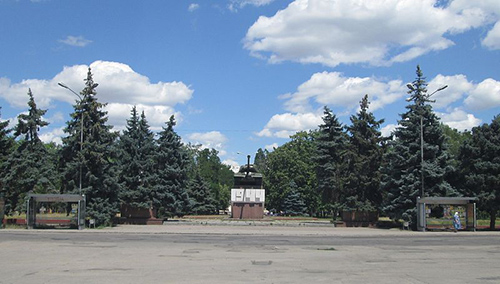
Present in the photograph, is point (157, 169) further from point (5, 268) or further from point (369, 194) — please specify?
point (5, 268)

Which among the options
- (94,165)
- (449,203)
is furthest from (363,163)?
(94,165)

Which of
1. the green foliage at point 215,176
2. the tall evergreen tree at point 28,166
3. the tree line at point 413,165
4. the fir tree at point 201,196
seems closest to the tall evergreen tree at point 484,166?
the tree line at point 413,165

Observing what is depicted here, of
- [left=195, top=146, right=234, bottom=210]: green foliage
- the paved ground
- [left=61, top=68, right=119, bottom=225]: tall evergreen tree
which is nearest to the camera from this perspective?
the paved ground

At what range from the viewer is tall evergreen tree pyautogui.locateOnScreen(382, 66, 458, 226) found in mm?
35406

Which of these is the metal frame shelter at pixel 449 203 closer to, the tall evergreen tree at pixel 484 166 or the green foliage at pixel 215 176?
the tall evergreen tree at pixel 484 166

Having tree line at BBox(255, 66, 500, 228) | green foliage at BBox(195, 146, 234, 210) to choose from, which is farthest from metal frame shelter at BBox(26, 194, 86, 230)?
green foliage at BBox(195, 146, 234, 210)

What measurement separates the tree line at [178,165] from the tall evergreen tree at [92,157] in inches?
2.9

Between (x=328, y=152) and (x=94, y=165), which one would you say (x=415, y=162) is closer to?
(x=328, y=152)

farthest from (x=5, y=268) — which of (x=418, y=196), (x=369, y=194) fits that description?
(x=369, y=194)

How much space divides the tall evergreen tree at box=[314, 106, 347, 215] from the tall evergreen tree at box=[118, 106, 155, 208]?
56.2 feet

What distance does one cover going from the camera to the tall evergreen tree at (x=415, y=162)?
116 ft

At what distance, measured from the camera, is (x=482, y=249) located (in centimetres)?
1928

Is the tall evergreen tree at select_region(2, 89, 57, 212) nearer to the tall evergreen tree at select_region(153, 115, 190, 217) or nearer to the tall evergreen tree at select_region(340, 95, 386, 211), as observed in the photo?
the tall evergreen tree at select_region(153, 115, 190, 217)

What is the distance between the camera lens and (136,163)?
43469mm
